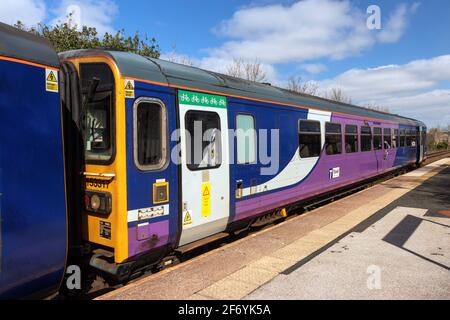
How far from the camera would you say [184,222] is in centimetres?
478

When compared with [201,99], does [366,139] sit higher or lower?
lower

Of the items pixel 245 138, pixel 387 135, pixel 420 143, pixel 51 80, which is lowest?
pixel 420 143

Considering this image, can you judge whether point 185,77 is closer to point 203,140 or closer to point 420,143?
point 203,140

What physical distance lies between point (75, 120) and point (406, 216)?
7.12 meters

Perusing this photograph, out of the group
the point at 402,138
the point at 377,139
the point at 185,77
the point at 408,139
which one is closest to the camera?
the point at 185,77

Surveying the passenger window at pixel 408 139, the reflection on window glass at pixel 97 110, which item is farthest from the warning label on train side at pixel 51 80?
the passenger window at pixel 408 139

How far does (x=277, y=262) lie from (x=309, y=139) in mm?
4064

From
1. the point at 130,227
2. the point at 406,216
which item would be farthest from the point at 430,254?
the point at 130,227

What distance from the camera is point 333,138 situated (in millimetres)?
9609

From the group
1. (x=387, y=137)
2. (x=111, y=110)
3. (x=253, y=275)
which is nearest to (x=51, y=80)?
(x=111, y=110)

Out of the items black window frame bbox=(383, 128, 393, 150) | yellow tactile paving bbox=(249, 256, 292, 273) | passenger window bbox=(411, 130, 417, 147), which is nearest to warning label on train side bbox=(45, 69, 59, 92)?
yellow tactile paving bbox=(249, 256, 292, 273)

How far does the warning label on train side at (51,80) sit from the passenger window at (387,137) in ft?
45.0

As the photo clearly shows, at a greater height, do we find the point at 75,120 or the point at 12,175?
the point at 75,120
